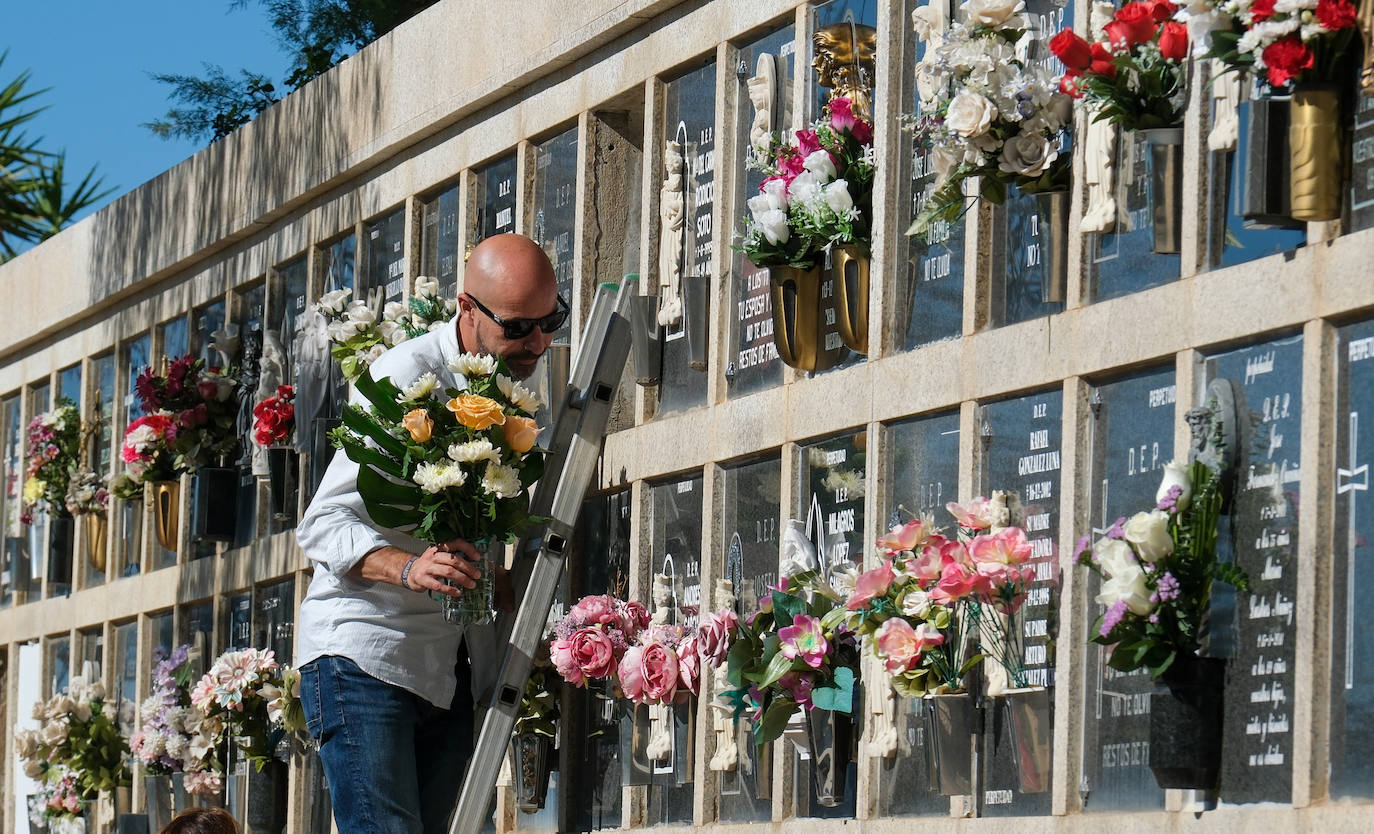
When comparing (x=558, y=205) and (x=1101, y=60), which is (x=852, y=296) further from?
Answer: (x=558, y=205)

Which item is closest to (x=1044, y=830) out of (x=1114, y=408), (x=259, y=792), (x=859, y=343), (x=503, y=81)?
(x=1114, y=408)

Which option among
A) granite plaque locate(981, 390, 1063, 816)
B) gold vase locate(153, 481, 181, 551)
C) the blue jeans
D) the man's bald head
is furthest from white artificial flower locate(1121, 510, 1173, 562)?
gold vase locate(153, 481, 181, 551)

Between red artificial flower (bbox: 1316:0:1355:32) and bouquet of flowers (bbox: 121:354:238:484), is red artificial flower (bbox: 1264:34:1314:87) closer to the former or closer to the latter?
red artificial flower (bbox: 1316:0:1355:32)

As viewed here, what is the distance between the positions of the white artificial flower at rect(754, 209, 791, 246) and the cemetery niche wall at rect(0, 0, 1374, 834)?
3 cm

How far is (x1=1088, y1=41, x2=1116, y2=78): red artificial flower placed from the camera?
486 cm

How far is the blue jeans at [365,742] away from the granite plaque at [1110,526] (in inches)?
69.8

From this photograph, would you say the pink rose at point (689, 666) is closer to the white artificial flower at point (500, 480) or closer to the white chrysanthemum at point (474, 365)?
the white artificial flower at point (500, 480)

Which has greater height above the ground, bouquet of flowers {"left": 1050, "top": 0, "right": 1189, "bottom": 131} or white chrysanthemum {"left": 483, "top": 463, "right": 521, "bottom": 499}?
bouquet of flowers {"left": 1050, "top": 0, "right": 1189, "bottom": 131}

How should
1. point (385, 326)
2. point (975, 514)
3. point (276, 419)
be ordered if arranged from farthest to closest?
point (276, 419) < point (385, 326) < point (975, 514)

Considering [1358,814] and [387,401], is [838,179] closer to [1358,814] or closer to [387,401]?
[387,401]

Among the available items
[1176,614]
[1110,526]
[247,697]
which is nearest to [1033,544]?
[1110,526]

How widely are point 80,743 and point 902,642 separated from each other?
5.78 m

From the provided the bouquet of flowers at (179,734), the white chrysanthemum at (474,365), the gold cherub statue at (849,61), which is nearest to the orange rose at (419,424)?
the white chrysanthemum at (474,365)

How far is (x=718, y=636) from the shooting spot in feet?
20.0
